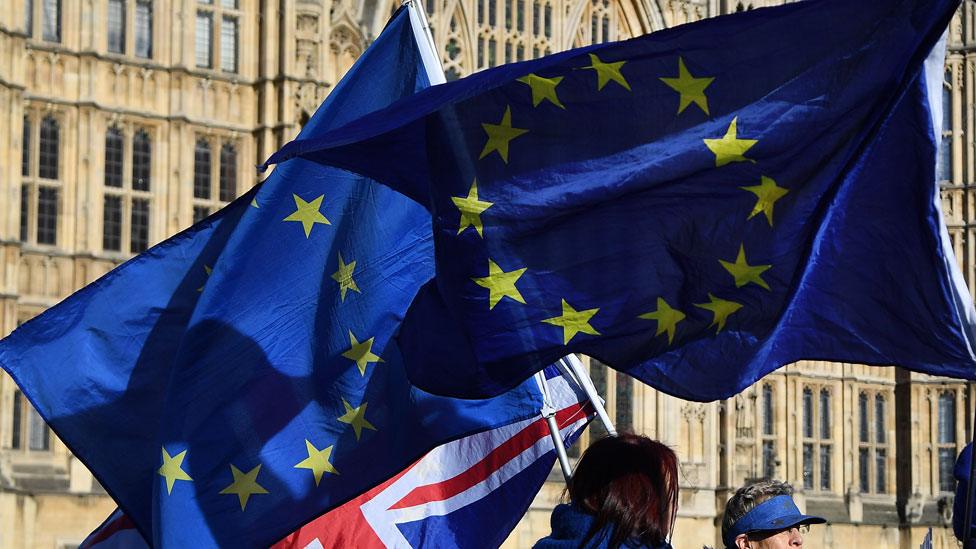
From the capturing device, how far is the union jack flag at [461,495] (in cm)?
808

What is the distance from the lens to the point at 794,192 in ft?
19.3

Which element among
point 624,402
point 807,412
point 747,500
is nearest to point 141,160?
point 624,402

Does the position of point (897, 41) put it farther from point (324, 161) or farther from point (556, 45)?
point (556, 45)

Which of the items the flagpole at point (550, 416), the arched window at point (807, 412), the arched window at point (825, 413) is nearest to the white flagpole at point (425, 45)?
the flagpole at point (550, 416)

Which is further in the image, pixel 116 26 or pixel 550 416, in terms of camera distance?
pixel 116 26

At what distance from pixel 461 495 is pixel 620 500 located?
4.45 metres

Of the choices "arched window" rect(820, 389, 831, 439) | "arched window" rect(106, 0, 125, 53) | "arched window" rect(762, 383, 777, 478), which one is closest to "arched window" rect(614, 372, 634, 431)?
"arched window" rect(762, 383, 777, 478)

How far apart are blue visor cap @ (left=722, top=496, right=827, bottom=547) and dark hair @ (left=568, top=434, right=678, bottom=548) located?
0.91 meters

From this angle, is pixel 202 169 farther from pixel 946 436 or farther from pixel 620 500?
pixel 620 500

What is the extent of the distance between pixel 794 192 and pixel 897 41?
55cm

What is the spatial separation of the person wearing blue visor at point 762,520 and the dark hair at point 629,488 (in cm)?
92

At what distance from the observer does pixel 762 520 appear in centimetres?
473

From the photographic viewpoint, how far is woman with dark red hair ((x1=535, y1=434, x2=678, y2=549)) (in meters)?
3.70

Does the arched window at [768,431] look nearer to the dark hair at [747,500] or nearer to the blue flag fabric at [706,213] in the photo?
the blue flag fabric at [706,213]
